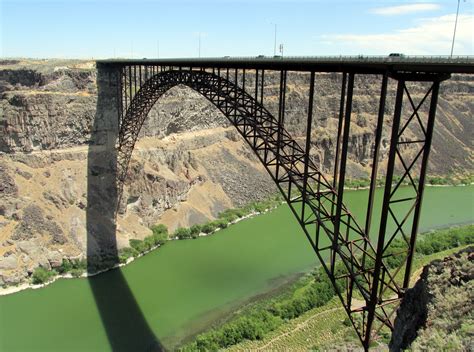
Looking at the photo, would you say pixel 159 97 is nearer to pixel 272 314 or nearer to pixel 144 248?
pixel 144 248

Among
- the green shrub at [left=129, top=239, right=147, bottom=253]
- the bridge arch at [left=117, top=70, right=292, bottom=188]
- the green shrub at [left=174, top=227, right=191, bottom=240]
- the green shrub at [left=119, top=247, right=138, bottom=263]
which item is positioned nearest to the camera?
the bridge arch at [left=117, top=70, right=292, bottom=188]

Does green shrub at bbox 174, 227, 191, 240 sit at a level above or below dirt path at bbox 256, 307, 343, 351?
below

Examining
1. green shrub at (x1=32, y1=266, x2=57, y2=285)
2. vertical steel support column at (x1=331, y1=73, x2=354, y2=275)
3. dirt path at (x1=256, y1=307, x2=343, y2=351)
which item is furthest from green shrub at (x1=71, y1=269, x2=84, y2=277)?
vertical steel support column at (x1=331, y1=73, x2=354, y2=275)

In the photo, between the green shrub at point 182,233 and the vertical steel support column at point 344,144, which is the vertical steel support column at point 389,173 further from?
the green shrub at point 182,233

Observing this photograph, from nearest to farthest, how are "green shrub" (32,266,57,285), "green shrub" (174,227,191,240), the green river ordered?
the green river < "green shrub" (32,266,57,285) < "green shrub" (174,227,191,240)

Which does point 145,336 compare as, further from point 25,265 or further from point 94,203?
point 94,203

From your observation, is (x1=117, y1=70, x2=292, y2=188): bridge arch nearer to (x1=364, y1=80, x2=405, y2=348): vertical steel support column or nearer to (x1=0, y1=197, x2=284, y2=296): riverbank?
(x1=0, y1=197, x2=284, y2=296): riverbank

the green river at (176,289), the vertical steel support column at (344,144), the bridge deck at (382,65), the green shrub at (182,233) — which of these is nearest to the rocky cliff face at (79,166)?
the green shrub at (182,233)
